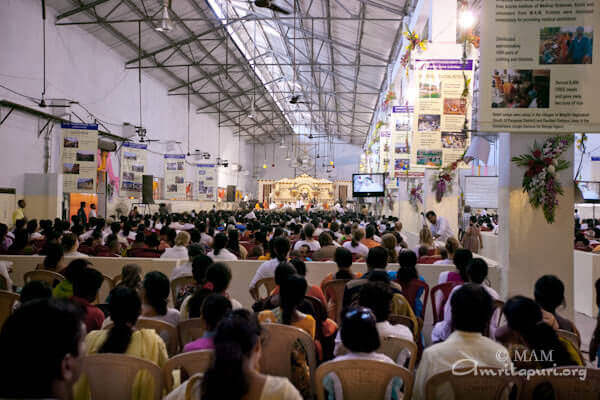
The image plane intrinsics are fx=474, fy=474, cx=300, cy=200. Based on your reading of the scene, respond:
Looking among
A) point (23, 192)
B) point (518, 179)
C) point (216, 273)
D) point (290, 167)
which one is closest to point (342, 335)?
point (216, 273)

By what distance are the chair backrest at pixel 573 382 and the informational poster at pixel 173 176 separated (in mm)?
18616

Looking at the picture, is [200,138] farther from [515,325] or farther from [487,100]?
[515,325]

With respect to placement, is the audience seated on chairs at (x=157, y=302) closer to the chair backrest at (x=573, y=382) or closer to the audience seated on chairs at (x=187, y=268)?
the audience seated on chairs at (x=187, y=268)

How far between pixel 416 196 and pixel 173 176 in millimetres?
10416

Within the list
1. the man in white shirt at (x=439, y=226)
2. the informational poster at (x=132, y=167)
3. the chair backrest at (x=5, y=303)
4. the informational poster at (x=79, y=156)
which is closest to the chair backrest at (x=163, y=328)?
the chair backrest at (x=5, y=303)

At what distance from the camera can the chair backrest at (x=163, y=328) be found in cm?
283

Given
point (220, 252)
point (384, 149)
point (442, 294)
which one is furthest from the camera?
point (384, 149)

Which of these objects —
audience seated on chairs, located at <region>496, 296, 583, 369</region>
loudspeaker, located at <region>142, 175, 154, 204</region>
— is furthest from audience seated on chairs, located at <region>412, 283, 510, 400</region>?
loudspeaker, located at <region>142, 175, 154, 204</region>

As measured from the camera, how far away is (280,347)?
2557 mm

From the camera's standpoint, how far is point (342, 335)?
2145 millimetres

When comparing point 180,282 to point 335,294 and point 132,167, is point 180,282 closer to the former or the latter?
point 335,294

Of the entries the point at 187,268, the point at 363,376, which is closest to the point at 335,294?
the point at 187,268

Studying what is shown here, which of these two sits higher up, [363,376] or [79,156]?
[79,156]

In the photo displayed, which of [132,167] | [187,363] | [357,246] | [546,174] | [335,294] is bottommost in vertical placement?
[335,294]
